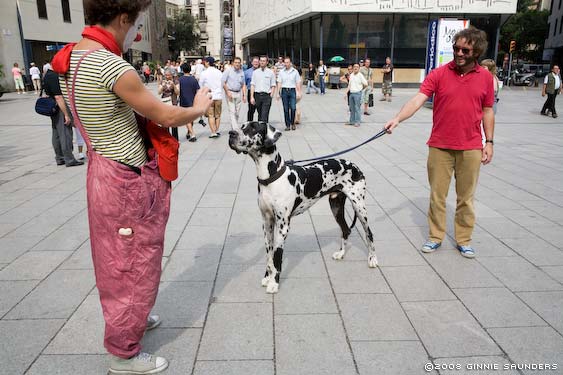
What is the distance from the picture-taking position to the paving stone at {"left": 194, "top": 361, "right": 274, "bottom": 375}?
8.85ft

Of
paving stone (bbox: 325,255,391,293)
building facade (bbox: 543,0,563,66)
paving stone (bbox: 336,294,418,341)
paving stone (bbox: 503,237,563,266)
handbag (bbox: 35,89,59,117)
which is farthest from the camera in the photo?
building facade (bbox: 543,0,563,66)

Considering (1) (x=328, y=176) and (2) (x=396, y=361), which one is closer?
(2) (x=396, y=361)

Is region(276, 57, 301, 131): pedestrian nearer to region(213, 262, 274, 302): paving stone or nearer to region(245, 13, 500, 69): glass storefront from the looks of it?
region(213, 262, 274, 302): paving stone

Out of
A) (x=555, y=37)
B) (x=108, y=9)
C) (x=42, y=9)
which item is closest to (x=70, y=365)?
(x=108, y=9)

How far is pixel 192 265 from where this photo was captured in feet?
13.9

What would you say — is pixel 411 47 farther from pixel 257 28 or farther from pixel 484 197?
pixel 484 197

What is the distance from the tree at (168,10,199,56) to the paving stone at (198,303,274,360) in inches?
3148

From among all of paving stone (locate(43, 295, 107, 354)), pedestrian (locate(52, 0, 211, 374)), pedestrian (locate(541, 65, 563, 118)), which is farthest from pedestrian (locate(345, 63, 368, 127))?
pedestrian (locate(52, 0, 211, 374))

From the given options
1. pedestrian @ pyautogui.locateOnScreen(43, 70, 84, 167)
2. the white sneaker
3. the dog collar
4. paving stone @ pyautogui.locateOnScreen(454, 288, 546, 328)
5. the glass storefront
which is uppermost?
the glass storefront

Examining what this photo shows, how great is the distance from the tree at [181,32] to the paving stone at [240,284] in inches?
3119

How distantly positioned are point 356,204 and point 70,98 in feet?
8.66

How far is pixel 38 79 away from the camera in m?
27.3

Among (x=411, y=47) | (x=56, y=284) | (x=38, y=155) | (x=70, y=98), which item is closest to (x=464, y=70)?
(x=70, y=98)

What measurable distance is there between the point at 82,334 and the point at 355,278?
224 centimetres
